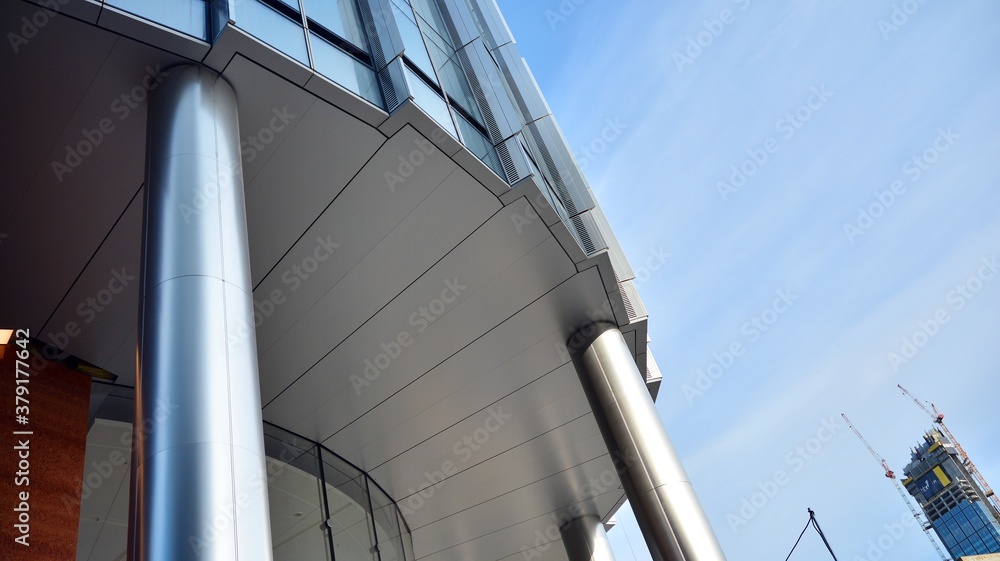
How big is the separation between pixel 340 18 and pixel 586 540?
1578 centimetres

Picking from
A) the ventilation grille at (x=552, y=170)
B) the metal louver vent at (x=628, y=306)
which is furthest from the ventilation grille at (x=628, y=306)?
the ventilation grille at (x=552, y=170)

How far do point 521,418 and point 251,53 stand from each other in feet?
34.0

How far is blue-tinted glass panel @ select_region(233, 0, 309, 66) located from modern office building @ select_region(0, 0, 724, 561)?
0.04 meters

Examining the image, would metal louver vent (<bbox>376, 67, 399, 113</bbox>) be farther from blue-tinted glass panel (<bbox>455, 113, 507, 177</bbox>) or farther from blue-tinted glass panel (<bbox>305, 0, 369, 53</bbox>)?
blue-tinted glass panel (<bbox>455, 113, 507, 177</bbox>)

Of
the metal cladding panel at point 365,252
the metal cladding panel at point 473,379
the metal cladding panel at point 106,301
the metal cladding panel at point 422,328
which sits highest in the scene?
the metal cladding panel at point 106,301

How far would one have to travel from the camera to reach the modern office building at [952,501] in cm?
17562

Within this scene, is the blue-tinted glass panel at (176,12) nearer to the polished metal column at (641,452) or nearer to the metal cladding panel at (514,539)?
the polished metal column at (641,452)

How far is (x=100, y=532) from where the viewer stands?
36.7 feet

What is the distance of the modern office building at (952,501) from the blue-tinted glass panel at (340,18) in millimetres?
209818

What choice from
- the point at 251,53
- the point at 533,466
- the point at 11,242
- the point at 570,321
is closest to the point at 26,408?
the point at 11,242

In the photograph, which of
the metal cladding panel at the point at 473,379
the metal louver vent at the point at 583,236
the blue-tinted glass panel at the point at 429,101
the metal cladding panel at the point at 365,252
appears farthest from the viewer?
the metal cladding panel at the point at 473,379

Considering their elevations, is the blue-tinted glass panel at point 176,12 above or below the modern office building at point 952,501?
below

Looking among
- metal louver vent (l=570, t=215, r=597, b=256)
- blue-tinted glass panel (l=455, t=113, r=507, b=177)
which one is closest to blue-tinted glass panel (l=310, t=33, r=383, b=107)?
blue-tinted glass panel (l=455, t=113, r=507, b=177)

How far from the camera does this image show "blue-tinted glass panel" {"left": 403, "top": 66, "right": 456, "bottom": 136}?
32.9ft
